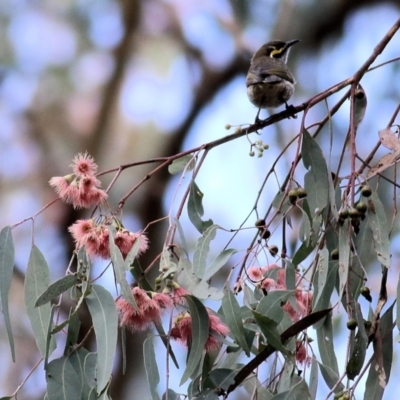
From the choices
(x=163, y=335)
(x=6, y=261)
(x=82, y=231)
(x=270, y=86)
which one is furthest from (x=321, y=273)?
(x=270, y=86)

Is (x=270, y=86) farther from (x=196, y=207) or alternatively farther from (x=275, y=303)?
(x=275, y=303)

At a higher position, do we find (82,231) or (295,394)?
(82,231)

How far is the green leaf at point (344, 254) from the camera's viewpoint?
1262 millimetres

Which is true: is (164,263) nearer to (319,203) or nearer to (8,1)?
(319,203)

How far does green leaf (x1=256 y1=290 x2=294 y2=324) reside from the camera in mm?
1286

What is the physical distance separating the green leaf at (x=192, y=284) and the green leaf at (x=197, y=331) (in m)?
0.02

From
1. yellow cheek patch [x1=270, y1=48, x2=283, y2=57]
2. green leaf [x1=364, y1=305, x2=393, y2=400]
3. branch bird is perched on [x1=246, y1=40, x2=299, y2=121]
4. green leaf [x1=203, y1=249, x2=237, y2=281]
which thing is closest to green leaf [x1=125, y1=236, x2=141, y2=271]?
green leaf [x1=203, y1=249, x2=237, y2=281]

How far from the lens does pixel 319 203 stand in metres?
1.42

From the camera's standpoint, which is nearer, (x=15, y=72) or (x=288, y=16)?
(x=288, y=16)

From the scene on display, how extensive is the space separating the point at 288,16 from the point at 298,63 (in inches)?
11.1

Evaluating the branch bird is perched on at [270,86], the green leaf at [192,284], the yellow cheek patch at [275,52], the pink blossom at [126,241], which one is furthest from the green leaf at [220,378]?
the yellow cheek patch at [275,52]

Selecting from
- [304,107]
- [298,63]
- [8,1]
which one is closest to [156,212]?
[298,63]

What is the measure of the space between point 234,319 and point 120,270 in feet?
0.69

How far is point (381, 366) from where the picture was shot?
1.34m
